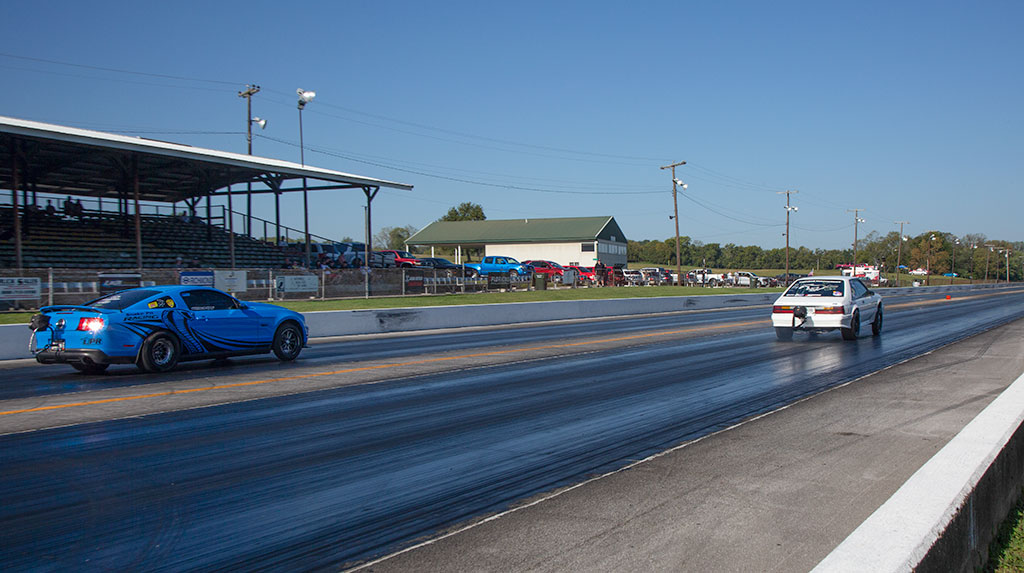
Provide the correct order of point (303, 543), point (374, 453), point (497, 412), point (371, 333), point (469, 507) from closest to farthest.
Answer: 1. point (303, 543)
2. point (469, 507)
3. point (374, 453)
4. point (497, 412)
5. point (371, 333)

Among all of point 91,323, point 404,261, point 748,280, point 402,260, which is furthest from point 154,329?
point 748,280

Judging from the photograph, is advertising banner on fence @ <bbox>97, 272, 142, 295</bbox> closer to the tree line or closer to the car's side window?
the car's side window

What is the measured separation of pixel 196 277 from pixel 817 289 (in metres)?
18.1

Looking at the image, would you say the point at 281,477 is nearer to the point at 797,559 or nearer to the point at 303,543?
the point at 303,543

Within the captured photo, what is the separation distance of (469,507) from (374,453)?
1.82 metres

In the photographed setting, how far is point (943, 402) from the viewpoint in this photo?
9.28 meters

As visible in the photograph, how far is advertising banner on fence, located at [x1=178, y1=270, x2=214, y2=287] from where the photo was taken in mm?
22547

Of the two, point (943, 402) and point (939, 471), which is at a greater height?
point (939, 471)

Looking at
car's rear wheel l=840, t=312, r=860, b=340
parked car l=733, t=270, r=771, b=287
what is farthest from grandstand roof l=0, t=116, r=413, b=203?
parked car l=733, t=270, r=771, b=287

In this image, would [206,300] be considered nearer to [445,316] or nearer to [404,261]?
[445,316]

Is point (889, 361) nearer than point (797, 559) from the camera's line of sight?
No

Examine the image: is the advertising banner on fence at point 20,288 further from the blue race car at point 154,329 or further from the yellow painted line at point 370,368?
the yellow painted line at point 370,368

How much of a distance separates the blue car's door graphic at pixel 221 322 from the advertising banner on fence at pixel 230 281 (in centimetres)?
1015

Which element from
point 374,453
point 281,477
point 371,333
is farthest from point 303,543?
point 371,333
